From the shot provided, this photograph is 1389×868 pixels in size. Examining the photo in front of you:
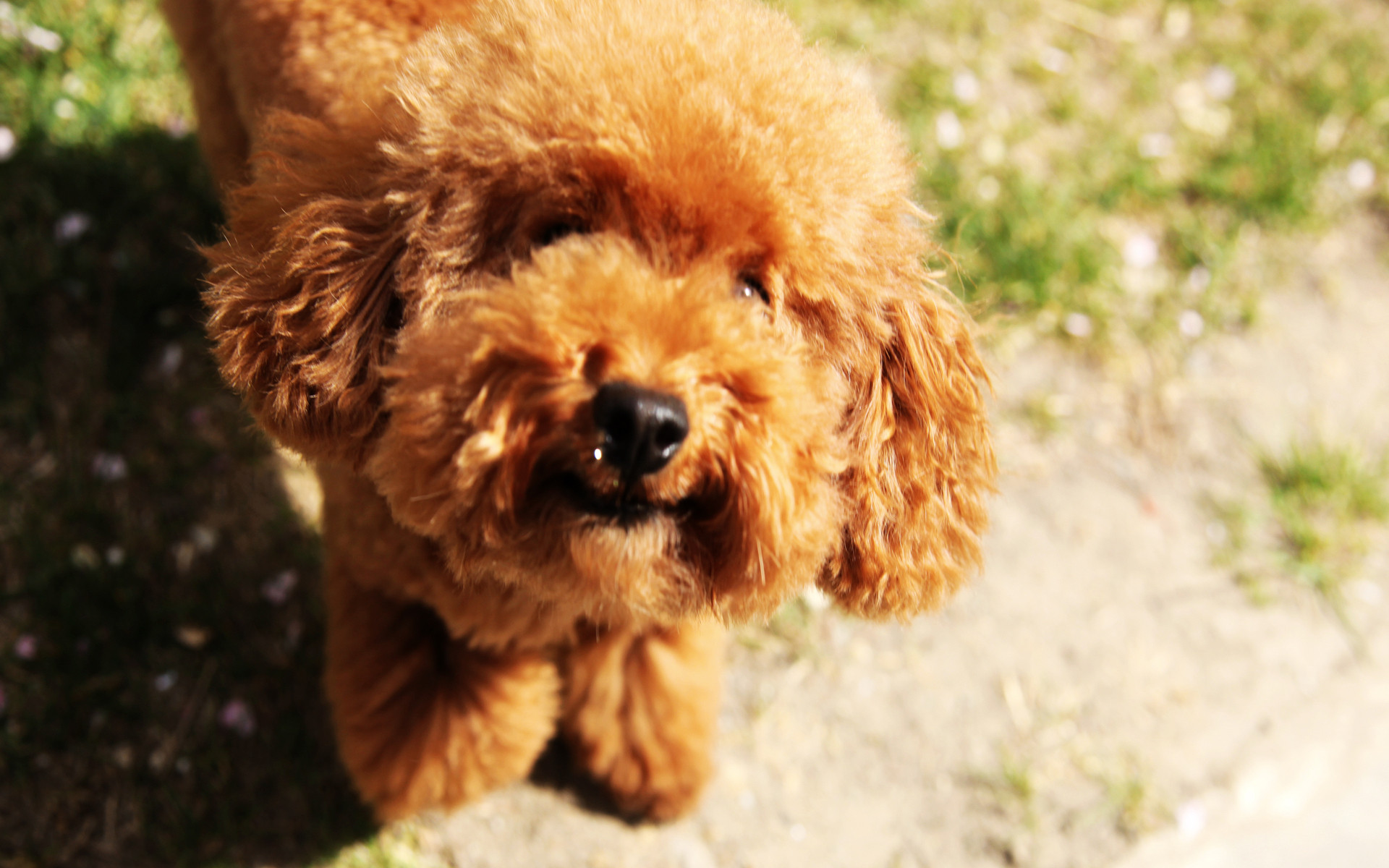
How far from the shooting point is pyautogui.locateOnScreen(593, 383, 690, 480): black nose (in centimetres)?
139

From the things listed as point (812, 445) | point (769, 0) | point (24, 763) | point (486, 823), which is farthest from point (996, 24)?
point (24, 763)

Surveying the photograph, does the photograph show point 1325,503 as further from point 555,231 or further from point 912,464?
point 555,231

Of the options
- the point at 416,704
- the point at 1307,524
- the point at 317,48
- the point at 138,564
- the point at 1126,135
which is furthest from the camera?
the point at 1126,135

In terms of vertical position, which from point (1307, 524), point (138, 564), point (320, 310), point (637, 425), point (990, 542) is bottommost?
point (138, 564)

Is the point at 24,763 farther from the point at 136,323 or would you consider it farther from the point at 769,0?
the point at 769,0

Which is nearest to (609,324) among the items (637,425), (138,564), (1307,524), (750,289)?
(637,425)

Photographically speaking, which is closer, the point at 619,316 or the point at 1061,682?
the point at 619,316

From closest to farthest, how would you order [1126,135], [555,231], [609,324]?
[609,324] → [555,231] → [1126,135]

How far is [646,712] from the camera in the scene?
243 cm

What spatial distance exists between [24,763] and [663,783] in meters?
1.48

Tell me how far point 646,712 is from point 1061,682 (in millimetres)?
1243

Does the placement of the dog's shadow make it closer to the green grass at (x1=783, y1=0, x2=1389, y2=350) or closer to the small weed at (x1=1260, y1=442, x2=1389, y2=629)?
the green grass at (x1=783, y1=0, x2=1389, y2=350)

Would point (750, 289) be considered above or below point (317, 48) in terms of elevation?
above

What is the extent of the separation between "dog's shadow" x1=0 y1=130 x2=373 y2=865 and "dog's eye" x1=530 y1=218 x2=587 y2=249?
3.98ft
